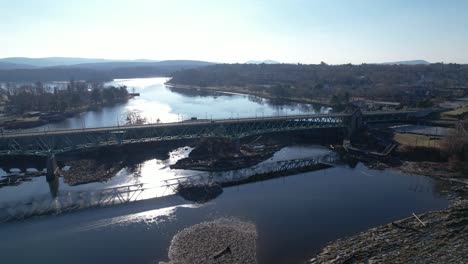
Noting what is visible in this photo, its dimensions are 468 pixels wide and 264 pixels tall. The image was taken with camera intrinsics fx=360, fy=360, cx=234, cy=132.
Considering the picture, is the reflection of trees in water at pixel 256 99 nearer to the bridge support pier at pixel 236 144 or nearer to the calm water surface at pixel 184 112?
the calm water surface at pixel 184 112

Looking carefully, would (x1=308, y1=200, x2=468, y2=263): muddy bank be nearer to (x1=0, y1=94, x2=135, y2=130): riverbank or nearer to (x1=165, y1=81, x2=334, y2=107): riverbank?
(x1=0, y1=94, x2=135, y2=130): riverbank

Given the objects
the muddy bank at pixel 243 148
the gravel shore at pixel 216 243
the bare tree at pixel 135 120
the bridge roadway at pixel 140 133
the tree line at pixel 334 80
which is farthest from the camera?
the tree line at pixel 334 80

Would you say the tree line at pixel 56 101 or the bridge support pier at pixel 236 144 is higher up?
the tree line at pixel 56 101

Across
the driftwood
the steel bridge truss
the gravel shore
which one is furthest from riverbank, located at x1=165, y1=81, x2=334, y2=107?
the driftwood

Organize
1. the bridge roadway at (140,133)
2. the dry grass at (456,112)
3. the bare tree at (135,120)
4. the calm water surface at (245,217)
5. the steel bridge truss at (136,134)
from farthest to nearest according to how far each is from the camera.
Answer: the bare tree at (135,120)
the dry grass at (456,112)
the steel bridge truss at (136,134)
the bridge roadway at (140,133)
the calm water surface at (245,217)

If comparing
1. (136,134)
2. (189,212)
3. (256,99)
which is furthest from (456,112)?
(256,99)

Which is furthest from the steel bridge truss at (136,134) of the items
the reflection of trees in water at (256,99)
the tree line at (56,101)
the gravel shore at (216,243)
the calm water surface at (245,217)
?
the reflection of trees in water at (256,99)
